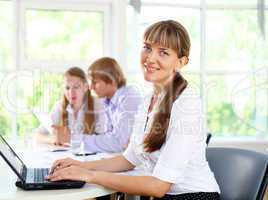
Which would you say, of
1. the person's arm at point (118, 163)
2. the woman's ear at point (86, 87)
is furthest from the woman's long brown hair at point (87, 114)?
the person's arm at point (118, 163)

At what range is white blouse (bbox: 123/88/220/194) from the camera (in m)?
1.57

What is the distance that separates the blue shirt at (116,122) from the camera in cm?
253

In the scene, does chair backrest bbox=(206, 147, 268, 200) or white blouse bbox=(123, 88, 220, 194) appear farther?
chair backrest bbox=(206, 147, 268, 200)

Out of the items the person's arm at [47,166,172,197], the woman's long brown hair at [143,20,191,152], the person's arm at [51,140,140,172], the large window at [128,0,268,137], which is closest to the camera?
the person's arm at [47,166,172,197]

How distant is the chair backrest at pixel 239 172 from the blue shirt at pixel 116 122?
2.24ft

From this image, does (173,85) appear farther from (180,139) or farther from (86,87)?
(86,87)

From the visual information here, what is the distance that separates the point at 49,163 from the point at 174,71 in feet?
2.44

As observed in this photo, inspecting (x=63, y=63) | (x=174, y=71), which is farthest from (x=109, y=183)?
(x=63, y=63)

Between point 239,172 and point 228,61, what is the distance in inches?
76.1

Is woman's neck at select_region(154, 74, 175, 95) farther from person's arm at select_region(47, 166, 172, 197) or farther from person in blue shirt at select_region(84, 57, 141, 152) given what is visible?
person in blue shirt at select_region(84, 57, 141, 152)

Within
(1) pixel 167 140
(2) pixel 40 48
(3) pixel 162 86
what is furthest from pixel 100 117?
(1) pixel 167 140

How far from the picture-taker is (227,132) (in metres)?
3.73

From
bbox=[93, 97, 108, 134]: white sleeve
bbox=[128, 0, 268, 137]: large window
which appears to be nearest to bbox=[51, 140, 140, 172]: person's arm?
bbox=[93, 97, 108, 134]: white sleeve

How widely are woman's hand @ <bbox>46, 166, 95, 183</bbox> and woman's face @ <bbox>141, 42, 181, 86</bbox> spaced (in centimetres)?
46
